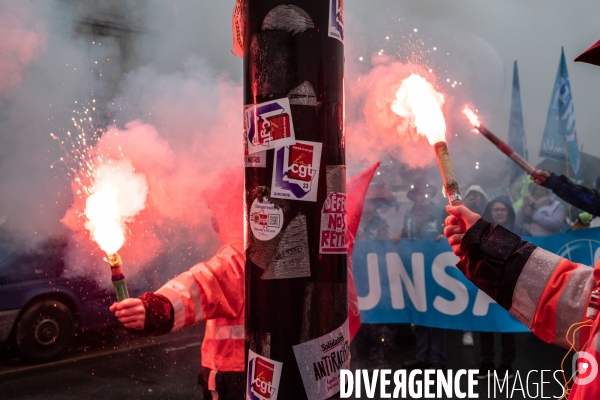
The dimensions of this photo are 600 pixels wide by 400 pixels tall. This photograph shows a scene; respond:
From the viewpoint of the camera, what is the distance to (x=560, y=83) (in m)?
10.4

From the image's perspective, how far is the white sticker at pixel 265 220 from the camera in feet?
5.81

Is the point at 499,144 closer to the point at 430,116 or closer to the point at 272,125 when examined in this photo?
the point at 430,116

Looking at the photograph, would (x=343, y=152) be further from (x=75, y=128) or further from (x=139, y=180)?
(x=75, y=128)

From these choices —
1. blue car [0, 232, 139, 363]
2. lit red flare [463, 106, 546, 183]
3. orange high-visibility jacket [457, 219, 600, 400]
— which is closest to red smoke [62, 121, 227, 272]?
blue car [0, 232, 139, 363]

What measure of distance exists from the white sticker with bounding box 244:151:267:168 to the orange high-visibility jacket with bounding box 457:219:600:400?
0.95m

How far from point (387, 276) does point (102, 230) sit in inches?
191

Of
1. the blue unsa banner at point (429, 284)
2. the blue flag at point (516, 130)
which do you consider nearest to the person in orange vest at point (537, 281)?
the blue unsa banner at point (429, 284)

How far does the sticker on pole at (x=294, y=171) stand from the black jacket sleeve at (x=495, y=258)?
802 mm

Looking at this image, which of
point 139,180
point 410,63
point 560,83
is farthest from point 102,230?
point 560,83

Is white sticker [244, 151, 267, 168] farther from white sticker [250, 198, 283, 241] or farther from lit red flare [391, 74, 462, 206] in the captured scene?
lit red flare [391, 74, 462, 206]

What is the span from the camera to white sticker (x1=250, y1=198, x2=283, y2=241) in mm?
1771

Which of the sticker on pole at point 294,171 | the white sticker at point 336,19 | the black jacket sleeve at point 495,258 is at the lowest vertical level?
the black jacket sleeve at point 495,258

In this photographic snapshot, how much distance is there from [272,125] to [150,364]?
6.43 metres

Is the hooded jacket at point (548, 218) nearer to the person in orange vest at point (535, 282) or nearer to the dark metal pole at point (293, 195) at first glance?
the person in orange vest at point (535, 282)
